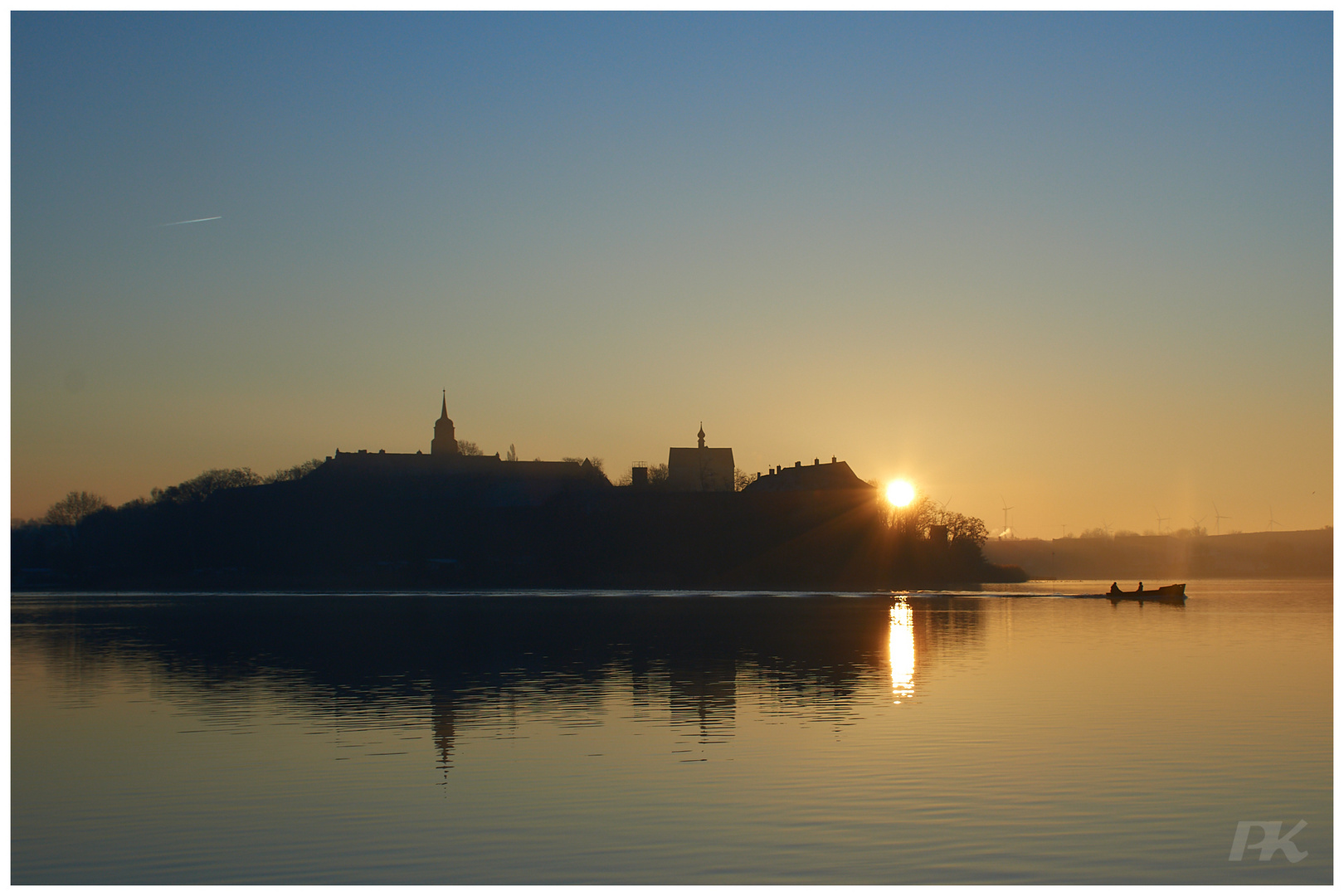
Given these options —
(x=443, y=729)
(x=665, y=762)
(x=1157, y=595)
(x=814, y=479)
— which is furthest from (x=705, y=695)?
(x=814, y=479)

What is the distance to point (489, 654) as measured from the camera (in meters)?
43.8

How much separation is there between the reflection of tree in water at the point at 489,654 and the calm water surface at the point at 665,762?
23 cm

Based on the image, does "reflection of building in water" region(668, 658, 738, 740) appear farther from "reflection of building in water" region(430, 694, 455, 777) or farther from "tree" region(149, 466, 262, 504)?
"tree" region(149, 466, 262, 504)

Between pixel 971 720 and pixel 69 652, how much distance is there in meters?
31.7

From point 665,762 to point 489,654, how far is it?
22358 millimetres

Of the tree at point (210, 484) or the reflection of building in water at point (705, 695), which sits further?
the tree at point (210, 484)

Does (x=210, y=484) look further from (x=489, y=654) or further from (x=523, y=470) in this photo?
(x=489, y=654)

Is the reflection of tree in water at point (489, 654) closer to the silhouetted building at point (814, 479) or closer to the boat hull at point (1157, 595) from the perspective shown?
the boat hull at point (1157, 595)

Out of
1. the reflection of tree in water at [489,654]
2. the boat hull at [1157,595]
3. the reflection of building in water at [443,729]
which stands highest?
the reflection of building in water at [443,729]

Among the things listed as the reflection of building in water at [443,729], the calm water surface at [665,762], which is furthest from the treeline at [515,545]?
the reflection of building in water at [443,729]

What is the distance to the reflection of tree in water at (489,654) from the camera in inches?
1183

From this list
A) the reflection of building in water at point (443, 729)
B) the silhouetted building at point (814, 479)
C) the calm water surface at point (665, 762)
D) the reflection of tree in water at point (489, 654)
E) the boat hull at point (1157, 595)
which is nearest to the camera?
the calm water surface at point (665, 762)

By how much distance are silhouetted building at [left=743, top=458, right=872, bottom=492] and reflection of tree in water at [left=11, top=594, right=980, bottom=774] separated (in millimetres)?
75643

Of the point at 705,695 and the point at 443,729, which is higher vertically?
the point at 443,729
